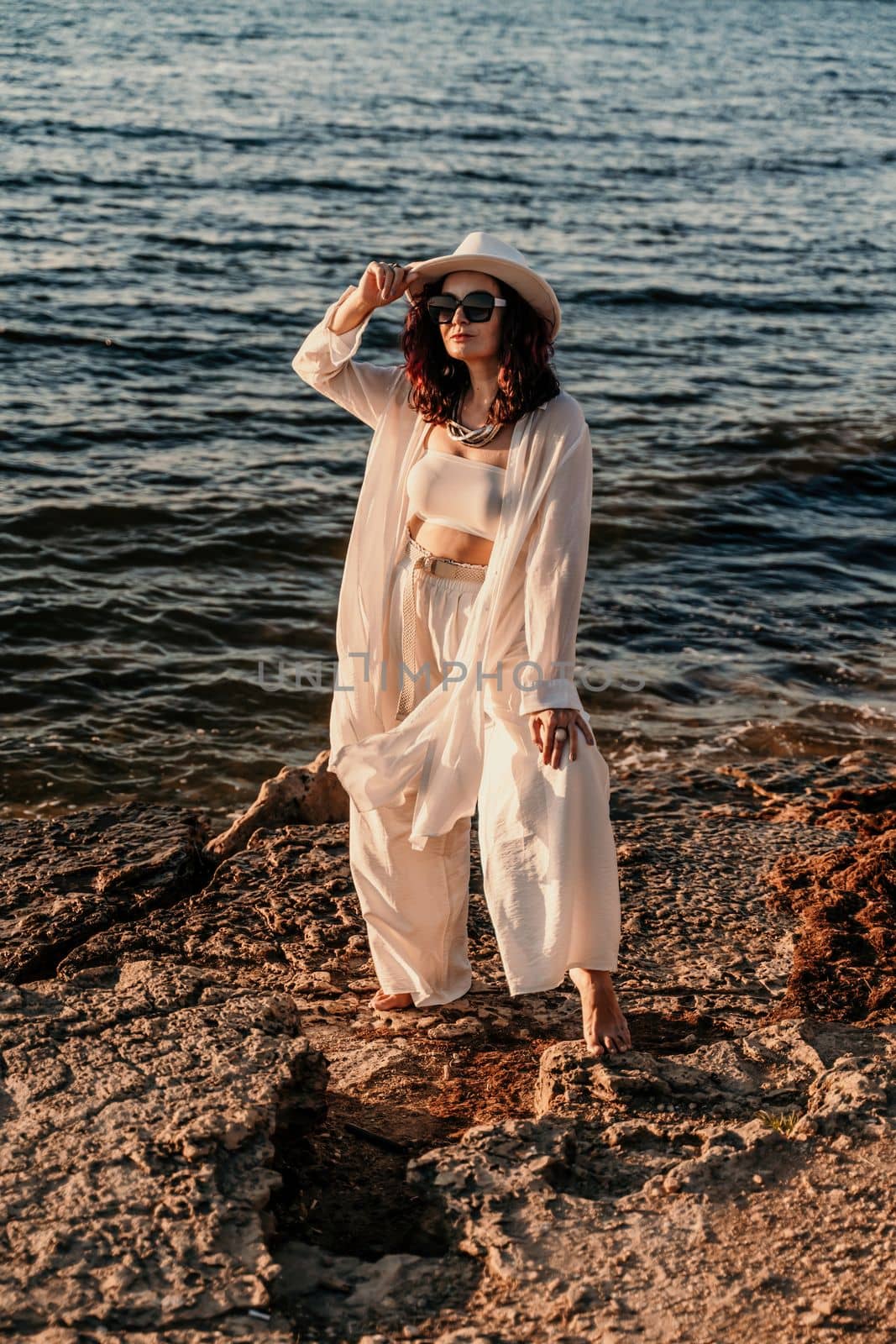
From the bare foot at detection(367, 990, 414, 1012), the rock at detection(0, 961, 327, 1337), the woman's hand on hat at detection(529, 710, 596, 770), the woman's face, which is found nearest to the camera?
the rock at detection(0, 961, 327, 1337)

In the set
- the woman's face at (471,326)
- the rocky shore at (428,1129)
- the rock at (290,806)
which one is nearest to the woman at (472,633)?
the woman's face at (471,326)

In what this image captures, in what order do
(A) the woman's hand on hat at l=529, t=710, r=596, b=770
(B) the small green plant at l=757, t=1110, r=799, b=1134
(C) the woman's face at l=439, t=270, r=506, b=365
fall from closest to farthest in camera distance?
1. (B) the small green plant at l=757, t=1110, r=799, b=1134
2. (A) the woman's hand on hat at l=529, t=710, r=596, b=770
3. (C) the woman's face at l=439, t=270, r=506, b=365

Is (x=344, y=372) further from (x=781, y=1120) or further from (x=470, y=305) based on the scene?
(x=781, y=1120)

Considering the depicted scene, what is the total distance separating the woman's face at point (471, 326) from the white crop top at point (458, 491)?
0.29m

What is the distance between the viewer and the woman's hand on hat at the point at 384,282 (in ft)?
11.8

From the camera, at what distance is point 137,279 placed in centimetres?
1482

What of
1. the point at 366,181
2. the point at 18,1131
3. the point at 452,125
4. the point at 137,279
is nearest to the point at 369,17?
the point at 452,125

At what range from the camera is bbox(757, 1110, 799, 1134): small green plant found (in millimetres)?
Answer: 3072

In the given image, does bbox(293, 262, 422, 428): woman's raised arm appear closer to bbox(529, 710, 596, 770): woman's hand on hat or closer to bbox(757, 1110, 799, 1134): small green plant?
bbox(529, 710, 596, 770): woman's hand on hat

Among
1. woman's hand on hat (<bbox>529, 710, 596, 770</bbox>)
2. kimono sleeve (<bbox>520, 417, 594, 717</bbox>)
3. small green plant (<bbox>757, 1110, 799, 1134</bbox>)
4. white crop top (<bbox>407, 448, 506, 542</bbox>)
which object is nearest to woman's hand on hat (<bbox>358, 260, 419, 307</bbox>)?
white crop top (<bbox>407, 448, 506, 542</bbox>)

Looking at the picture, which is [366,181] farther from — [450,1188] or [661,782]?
[450,1188]

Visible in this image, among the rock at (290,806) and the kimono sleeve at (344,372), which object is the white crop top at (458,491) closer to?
the kimono sleeve at (344,372)

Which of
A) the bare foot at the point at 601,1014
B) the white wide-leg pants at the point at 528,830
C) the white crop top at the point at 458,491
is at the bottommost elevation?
the bare foot at the point at 601,1014

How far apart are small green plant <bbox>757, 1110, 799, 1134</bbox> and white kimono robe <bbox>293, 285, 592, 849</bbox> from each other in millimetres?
1090
